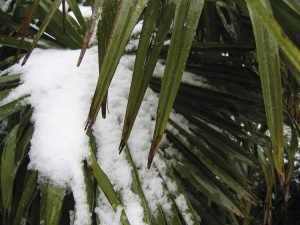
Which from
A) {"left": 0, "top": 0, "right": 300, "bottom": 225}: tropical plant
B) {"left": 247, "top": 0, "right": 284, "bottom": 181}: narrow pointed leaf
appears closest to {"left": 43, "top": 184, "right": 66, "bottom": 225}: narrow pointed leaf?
{"left": 0, "top": 0, "right": 300, "bottom": 225}: tropical plant

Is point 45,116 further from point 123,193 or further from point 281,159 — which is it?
point 281,159

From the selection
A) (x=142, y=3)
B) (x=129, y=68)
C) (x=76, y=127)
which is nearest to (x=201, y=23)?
(x=129, y=68)

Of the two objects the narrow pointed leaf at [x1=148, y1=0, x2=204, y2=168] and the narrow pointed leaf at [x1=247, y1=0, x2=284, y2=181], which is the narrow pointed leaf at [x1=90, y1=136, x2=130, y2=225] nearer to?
the narrow pointed leaf at [x1=148, y1=0, x2=204, y2=168]

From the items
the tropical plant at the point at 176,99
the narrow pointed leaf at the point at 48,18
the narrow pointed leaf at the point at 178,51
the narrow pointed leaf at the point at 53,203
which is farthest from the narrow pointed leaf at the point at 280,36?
the narrow pointed leaf at the point at 53,203

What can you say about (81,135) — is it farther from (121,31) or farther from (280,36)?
(280,36)

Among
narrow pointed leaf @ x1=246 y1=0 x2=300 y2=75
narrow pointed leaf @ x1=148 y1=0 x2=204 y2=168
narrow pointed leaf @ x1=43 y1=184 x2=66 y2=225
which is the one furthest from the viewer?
narrow pointed leaf @ x1=43 y1=184 x2=66 y2=225

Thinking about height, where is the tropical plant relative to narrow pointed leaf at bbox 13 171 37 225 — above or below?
above

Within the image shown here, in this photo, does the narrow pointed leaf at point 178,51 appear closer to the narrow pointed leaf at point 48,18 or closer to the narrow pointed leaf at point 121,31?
the narrow pointed leaf at point 121,31
